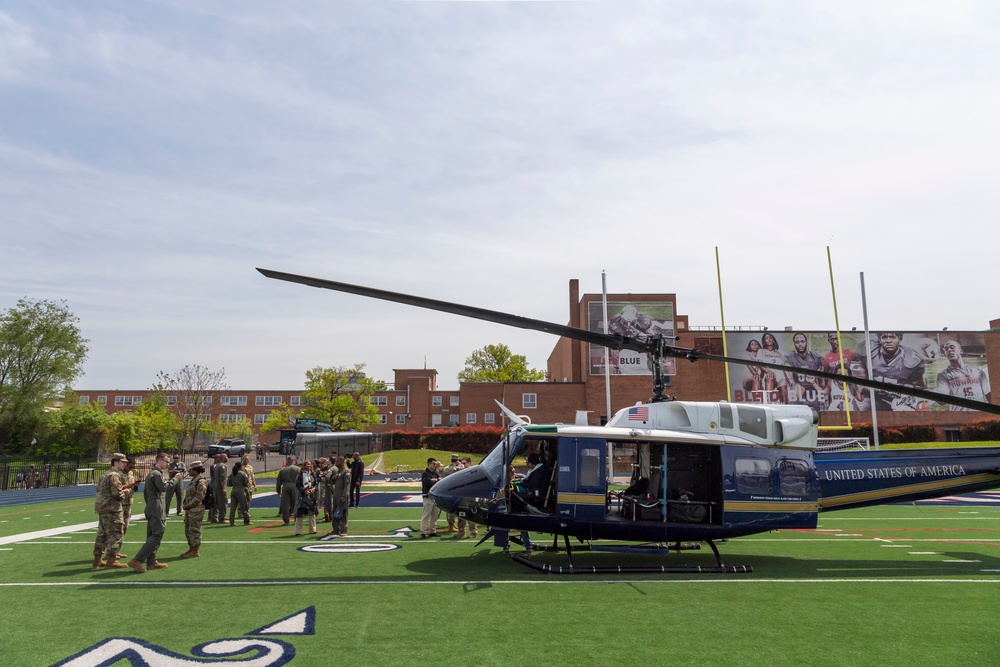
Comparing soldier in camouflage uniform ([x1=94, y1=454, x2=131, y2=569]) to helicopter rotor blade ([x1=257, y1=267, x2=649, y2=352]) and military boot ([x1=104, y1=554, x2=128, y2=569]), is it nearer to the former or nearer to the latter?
military boot ([x1=104, y1=554, x2=128, y2=569])

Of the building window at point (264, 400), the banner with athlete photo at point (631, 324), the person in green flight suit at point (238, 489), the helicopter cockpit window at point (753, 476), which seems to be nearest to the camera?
the helicopter cockpit window at point (753, 476)

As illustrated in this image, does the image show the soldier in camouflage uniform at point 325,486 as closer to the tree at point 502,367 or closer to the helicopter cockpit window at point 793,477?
the helicopter cockpit window at point 793,477

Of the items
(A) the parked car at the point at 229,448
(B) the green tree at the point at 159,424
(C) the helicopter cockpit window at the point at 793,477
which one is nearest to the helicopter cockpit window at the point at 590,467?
(C) the helicopter cockpit window at the point at 793,477

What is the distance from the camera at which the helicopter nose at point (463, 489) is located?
11164 millimetres

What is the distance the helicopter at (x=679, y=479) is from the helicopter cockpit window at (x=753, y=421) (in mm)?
18

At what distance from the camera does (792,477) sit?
1140 cm

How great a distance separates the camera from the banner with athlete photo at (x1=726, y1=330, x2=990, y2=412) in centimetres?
5281

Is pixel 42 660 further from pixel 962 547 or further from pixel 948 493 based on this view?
pixel 962 547

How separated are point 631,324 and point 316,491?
40.2m

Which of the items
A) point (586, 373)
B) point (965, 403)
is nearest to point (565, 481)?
point (965, 403)

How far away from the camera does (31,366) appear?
1842 inches

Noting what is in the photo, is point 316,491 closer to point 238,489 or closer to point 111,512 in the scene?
point 238,489

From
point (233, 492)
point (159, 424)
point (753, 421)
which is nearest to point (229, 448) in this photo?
point (159, 424)

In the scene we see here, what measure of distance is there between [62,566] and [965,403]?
15.1 meters
